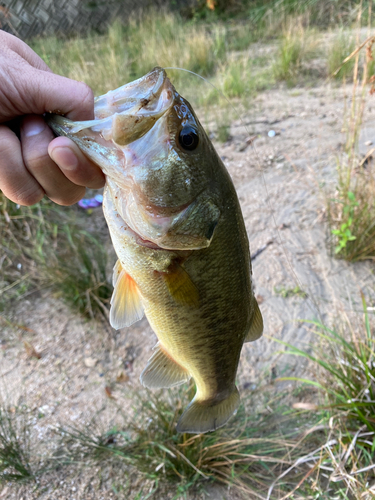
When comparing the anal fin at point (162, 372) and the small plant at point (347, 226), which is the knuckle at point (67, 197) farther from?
the small plant at point (347, 226)

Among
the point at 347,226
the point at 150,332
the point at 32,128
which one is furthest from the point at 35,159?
the point at 347,226

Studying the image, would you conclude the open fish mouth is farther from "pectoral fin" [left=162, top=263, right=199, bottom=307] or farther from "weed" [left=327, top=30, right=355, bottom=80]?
"weed" [left=327, top=30, right=355, bottom=80]

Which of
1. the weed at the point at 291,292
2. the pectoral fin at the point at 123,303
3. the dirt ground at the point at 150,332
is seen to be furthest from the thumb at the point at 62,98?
the weed at the point at 291,292

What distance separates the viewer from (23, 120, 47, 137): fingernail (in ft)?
3.89

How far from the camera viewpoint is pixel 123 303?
140cm

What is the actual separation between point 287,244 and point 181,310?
8.78 feet

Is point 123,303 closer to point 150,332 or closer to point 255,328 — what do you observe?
point 255,328

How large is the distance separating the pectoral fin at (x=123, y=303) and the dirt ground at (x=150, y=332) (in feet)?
3.83

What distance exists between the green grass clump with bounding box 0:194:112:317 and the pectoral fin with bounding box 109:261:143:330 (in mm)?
1670

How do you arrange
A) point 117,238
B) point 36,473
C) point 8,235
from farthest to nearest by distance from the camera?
point 8,235
point 36,473
point 117,238

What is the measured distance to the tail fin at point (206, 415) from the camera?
5.03ft

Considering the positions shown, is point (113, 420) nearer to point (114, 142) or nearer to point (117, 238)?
point (117, 238)

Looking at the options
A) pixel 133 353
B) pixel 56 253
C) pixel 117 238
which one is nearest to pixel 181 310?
pixel 117 238

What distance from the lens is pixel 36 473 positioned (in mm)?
2170
